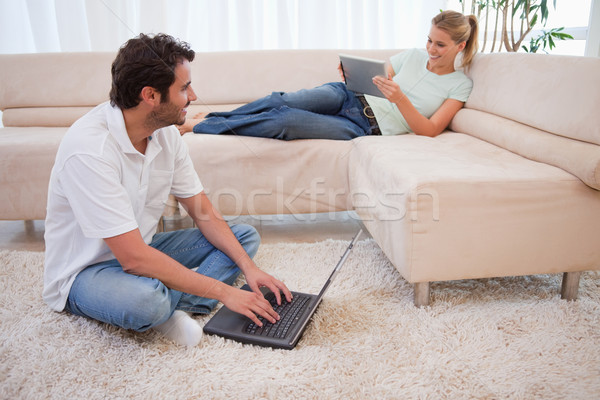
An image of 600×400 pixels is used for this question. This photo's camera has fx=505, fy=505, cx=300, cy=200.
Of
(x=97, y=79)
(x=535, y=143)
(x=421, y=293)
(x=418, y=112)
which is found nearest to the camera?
(x=421, y=293)

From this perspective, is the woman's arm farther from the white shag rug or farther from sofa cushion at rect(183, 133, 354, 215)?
the white shag rug

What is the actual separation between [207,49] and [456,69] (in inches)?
64.2

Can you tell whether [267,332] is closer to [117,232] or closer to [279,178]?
[117,232]

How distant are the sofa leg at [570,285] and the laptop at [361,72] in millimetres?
937

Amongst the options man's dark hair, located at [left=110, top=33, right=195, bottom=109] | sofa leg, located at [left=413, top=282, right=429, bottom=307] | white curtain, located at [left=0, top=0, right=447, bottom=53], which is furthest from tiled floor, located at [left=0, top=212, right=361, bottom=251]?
white curtain, located at [left=0, top=0, right=447, bottom=53]

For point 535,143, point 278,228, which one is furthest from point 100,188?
point 535,143

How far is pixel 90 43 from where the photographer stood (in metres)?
3.20

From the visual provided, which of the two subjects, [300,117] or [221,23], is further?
[221,23]

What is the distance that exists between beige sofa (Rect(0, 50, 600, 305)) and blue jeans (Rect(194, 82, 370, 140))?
0.17ft

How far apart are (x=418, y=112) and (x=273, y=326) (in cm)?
116

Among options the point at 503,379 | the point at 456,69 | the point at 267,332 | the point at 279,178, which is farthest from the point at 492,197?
the point at 456,69

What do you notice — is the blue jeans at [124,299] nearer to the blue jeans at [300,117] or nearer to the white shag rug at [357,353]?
the white shag rug at [357,353]

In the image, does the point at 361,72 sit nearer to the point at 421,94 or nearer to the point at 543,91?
the point at 421,94

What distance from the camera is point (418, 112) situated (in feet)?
6.72
